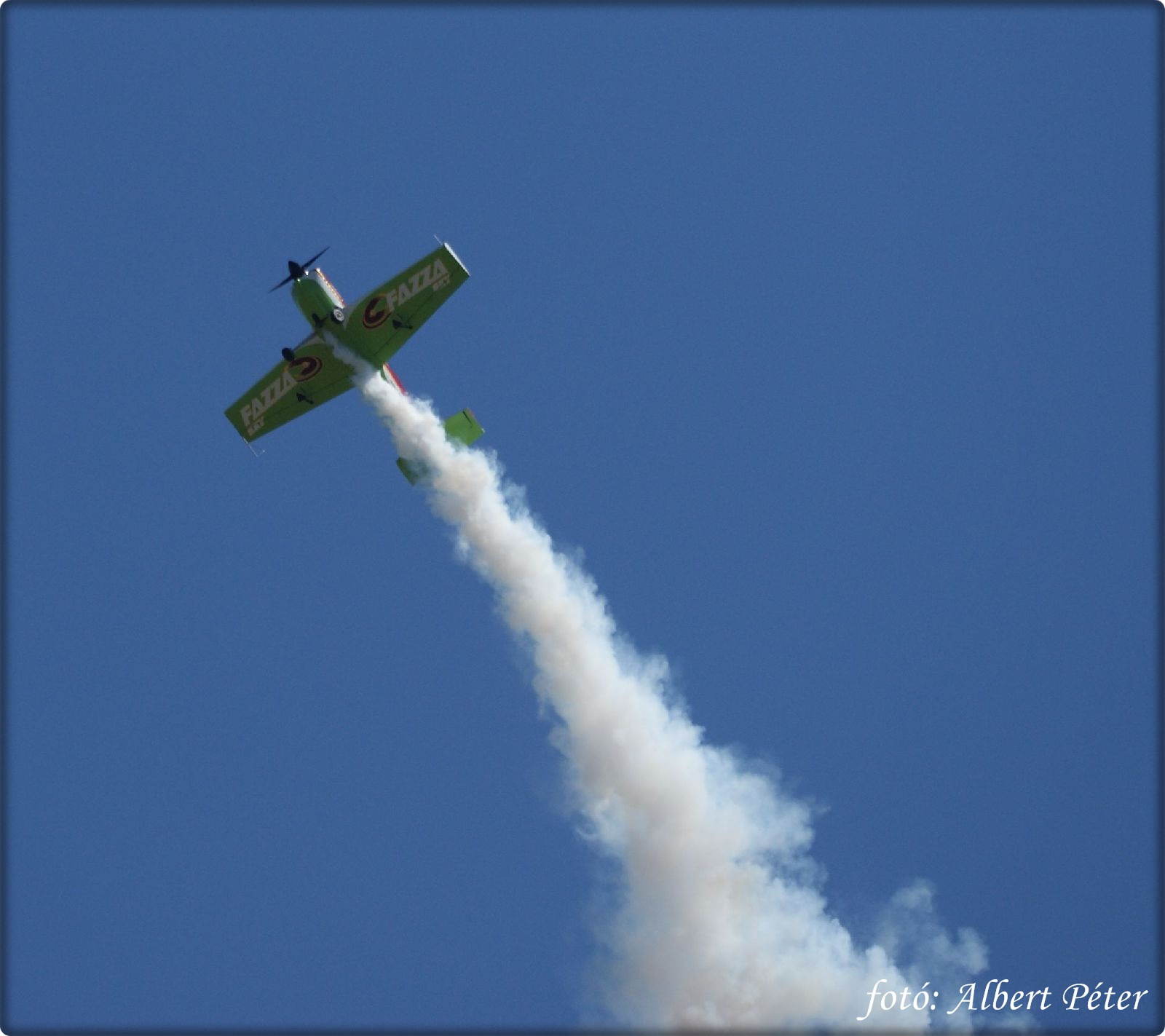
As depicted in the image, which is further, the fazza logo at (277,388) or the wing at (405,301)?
the fazza logo at (277,388)

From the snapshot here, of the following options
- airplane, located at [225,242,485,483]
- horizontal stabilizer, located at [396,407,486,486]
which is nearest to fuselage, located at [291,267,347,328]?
airplane, located at [225,242,485,483]

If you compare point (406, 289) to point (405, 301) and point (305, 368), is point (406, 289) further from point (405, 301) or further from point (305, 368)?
point (305, 368)

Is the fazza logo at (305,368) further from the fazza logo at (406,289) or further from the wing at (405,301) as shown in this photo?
the fazza logo at (406,289)

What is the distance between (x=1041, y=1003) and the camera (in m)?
36.9

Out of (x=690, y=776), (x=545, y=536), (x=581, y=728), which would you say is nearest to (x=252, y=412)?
(x=545, y=536)

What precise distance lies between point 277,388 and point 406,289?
16.2 ft

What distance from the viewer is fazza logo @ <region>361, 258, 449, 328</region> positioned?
4025cm

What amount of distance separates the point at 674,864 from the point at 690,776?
6.99 ft

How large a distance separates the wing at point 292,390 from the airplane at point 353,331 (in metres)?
0.02

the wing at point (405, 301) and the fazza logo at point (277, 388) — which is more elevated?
the wing at point (405, 301)

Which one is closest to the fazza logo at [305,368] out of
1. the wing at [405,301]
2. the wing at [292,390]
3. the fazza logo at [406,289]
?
the wing at [292,390]

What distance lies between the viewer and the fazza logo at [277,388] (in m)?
42.2

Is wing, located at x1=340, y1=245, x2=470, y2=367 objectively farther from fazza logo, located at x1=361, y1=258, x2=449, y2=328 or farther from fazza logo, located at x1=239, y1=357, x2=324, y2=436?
fazza logo, located at x1=239, y1=357, x2=324, y2=436

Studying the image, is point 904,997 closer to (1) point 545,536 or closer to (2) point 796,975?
(2) point 796,975
